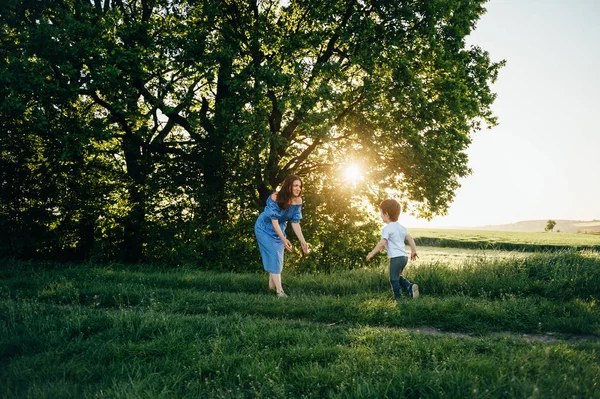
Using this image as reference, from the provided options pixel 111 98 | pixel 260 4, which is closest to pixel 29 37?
pixel 111 98

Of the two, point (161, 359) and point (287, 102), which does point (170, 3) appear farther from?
point (161, 359)

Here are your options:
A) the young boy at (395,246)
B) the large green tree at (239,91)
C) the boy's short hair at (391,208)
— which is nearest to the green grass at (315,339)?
the young boy at (395,246)

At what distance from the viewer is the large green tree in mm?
12555

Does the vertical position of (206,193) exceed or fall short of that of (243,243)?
it exceeds it

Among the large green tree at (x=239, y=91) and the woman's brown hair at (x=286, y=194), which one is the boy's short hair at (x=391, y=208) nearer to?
the woman's brown hair at (x=286, y=194)

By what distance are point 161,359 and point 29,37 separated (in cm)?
1177

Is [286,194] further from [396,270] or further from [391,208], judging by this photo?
[396,270]

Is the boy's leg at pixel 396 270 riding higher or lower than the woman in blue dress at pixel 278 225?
lower

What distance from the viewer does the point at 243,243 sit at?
1448 cm

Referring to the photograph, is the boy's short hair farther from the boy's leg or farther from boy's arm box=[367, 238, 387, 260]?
the boy's leg

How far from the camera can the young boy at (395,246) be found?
775 cm

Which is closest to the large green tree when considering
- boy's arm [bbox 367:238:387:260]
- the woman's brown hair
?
the woman's brown hair

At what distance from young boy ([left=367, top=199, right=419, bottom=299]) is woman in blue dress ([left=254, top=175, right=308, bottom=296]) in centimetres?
172

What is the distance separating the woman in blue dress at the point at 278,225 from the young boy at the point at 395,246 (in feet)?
5.66
